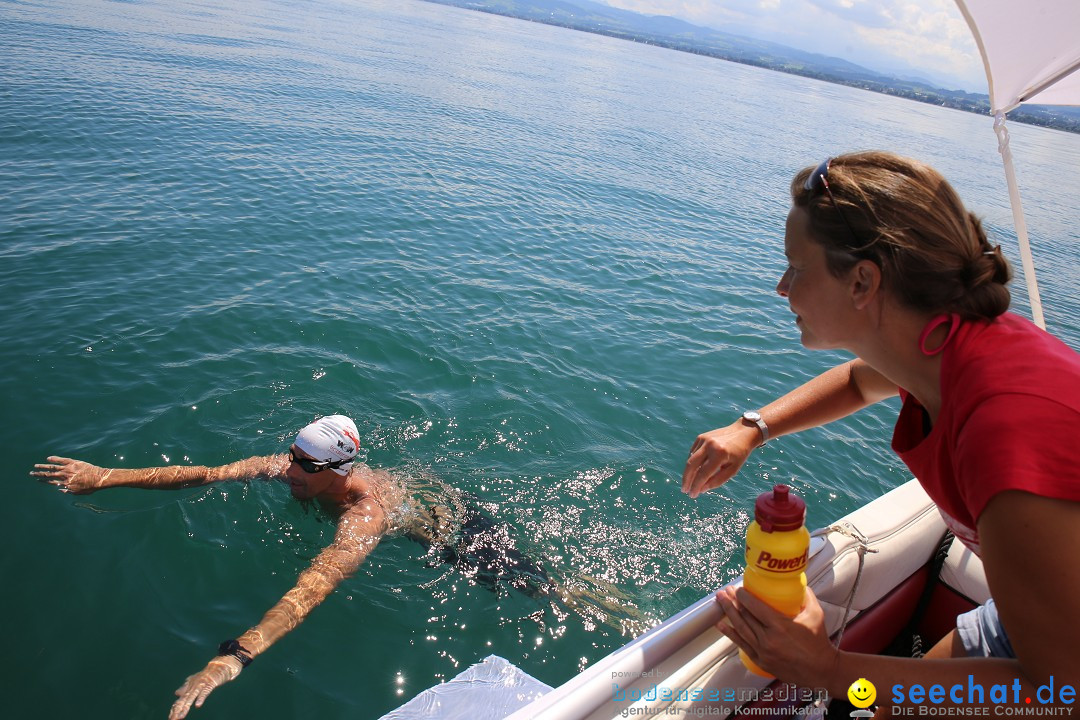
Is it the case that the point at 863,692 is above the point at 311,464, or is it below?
above

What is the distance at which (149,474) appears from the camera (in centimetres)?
519

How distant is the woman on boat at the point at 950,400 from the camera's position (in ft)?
4.21

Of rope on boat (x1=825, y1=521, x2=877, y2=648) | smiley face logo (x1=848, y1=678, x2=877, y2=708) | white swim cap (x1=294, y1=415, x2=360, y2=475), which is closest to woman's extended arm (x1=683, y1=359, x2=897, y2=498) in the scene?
rope on boat (x1=825, y1=521, x2=877, y2=648)

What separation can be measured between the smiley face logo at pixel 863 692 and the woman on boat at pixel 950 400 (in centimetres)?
2

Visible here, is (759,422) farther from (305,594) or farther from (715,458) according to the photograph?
(305,594)

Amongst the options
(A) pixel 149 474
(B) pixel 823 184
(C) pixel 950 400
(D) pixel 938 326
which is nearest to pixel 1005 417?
(C) pixel 950 400

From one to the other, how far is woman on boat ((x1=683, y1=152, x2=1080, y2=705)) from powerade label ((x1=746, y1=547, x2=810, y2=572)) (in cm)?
12

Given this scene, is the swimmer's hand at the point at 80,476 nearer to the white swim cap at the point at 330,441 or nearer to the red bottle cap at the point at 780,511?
the white swim cap at the point at 330,441

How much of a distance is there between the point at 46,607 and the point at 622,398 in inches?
241

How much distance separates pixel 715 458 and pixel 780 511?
31.8 inches

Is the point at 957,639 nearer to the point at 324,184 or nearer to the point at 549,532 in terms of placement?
the point at 549,532

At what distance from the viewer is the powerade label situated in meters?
1.78

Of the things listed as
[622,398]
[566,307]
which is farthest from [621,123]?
[622,398]

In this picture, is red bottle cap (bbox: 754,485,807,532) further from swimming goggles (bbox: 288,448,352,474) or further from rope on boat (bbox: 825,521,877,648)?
swimming goggles (bbox: 288,448,352,474)
